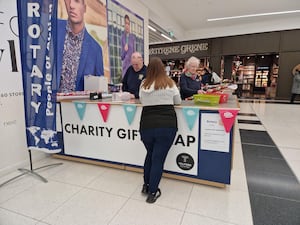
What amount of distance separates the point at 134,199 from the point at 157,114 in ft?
3.15

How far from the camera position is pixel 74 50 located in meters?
3.60

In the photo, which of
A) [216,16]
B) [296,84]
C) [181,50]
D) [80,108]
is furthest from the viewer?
[181,50]

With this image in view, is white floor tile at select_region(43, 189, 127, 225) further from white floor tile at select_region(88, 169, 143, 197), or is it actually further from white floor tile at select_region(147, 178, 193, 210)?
white floor tile at select_region(147, 178, 193, 210)

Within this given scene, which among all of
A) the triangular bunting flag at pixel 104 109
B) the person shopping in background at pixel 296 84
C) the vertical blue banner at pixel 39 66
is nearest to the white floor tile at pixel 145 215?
the triangular bunting flag at pixel 104 109

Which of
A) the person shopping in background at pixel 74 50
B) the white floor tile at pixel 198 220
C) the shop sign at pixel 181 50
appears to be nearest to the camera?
the white floor tile at pixel 198 220

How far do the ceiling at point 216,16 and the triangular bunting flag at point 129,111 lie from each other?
14.3 ft

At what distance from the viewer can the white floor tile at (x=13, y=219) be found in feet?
6.02

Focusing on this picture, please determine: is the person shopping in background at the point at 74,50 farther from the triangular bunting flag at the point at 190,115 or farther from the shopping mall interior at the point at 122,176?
the triangular bunting flag at the point at 190,115

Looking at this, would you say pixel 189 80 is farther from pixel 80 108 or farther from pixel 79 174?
pixel 79 174

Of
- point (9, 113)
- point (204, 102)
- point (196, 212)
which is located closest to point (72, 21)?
point (9, 113)

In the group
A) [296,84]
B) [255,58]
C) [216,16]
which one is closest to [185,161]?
[216,16]

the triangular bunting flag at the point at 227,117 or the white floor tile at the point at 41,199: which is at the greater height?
the triangular bunting flag at the point at 227,117

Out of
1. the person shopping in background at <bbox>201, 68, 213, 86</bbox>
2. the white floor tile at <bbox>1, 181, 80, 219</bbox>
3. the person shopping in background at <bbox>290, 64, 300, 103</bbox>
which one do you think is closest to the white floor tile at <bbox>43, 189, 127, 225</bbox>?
the white floor tile at <bbox>1, 181, 80, 219</bbox>

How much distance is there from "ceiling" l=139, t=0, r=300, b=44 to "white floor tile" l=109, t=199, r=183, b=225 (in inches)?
218
